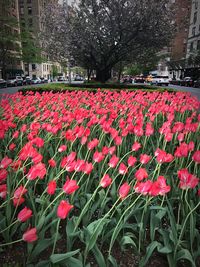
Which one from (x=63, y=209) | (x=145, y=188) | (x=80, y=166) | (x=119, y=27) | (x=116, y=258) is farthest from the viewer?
(x=119, y=27)

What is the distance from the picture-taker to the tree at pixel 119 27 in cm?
1645

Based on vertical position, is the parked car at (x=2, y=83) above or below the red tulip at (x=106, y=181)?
below

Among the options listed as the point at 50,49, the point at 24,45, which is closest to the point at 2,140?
the point at 50,49

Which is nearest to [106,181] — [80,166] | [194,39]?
[80,166]

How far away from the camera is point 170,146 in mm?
3678

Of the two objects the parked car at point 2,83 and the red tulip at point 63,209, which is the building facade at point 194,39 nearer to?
the parked car at point 2,83

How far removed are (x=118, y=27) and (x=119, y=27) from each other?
2.8 inches

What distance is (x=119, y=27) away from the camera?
17.0 meters

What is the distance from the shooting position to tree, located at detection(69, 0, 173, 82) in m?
16.5

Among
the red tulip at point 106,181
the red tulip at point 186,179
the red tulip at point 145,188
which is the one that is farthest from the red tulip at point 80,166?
the red tulip at point 186,179

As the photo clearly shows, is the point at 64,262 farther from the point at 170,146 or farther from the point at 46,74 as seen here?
the point at 46,74

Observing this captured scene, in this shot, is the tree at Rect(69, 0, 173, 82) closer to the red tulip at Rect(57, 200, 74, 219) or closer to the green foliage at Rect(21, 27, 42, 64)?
the red tulip at Rect(57, 200, 74, 219)

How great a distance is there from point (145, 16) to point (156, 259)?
16.7m

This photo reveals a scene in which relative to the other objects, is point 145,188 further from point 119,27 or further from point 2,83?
point 2,83
